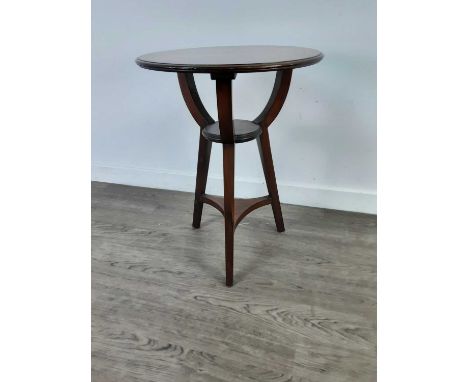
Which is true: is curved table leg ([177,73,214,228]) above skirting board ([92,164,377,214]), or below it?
above

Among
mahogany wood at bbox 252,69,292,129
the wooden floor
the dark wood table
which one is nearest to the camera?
the wooden floor

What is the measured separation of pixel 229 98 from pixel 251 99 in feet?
2.49

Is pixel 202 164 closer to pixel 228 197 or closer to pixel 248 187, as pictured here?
pixel 228 197

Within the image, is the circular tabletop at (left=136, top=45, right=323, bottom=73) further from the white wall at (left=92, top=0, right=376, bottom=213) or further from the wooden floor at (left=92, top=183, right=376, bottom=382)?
the wooden floor at (left=92, top=183, right=376, bottom=382)

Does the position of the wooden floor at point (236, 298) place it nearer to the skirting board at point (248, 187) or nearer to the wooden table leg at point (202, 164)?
the skirting board at point (248, 187)

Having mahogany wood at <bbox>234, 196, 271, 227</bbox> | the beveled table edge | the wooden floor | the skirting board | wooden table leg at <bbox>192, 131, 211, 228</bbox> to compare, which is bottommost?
the wooden floor

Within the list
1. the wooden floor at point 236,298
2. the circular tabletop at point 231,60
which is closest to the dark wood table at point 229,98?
the circular tabletop at point 231,60

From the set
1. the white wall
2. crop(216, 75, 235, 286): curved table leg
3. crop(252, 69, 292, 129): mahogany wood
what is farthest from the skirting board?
crop(216, 75, 235, 286): curved table leg

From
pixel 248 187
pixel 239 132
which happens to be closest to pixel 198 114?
pixel 239 132

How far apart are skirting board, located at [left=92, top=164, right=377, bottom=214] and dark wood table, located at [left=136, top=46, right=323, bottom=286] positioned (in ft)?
1.08

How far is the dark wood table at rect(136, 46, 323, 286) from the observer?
1324 millimetres

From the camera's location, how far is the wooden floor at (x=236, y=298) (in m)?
1.20

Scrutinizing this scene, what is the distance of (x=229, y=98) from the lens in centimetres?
143
